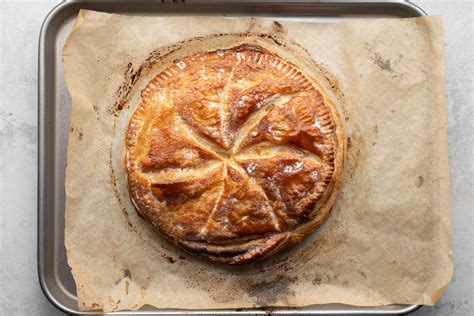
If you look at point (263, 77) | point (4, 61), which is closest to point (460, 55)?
point (263, 77)

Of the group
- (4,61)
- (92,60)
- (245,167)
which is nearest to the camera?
(245,167)

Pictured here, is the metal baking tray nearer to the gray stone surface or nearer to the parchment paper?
the parchment paper

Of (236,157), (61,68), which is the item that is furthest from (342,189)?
(61,68)

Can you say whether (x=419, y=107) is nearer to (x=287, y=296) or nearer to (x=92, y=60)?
(x=287, y=296)

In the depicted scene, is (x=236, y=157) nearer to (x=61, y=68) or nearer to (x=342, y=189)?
(x=342, y=189)

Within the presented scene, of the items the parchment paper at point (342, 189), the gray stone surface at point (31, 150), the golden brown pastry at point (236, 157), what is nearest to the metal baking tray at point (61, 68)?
the parchment paper at point (342, 189)

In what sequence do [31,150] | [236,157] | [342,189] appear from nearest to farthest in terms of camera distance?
[236,157]
[342,189]
[31,150]
